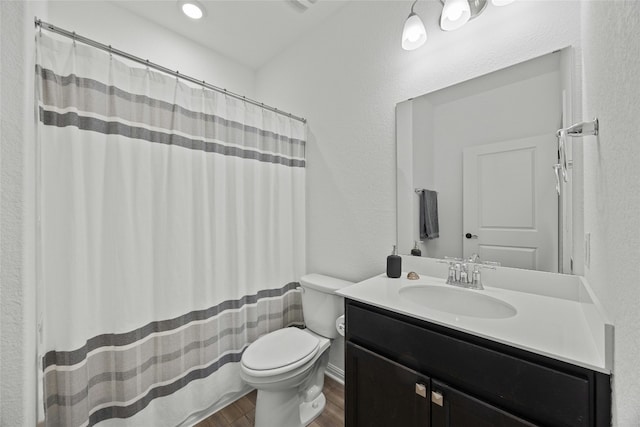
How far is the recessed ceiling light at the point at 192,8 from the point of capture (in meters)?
1.72

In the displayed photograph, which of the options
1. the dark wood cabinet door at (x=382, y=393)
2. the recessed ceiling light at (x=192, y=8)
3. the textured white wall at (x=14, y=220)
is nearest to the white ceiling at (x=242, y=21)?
the recessed ceiling light at (x=192, y=8)

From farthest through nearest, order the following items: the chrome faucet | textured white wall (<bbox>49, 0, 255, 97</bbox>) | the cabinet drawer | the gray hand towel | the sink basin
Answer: textured white wall (<bbox>49, 0, 255, 97</bbox>) < the gray hand towel < the chrome faucet < the sink basin < the cabinet drawer

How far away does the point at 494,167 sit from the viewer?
4.03 feet

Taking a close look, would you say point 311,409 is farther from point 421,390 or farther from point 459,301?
point 459,301

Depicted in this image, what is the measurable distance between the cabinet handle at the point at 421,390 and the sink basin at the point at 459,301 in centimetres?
38

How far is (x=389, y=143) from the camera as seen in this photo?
1.60 metres

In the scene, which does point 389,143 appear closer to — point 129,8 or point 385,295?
point 385,295

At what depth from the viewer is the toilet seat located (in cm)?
130

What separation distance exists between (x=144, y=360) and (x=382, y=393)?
1.17 m

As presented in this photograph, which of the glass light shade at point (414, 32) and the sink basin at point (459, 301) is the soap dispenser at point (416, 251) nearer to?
the sink basin at point (459, 301)

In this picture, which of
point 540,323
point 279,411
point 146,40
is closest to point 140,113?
point 146,40

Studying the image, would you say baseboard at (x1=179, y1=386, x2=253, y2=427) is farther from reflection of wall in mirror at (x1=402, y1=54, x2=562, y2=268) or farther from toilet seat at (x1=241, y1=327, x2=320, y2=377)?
reflection of wall in mirror at (x1=402, y1=54, x2=562, y2=268)

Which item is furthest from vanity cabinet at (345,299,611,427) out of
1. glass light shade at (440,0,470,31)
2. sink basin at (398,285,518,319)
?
glass light shade at (440,0,470,31)

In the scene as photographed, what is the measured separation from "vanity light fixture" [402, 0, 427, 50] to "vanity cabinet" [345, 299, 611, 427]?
1359 mm
